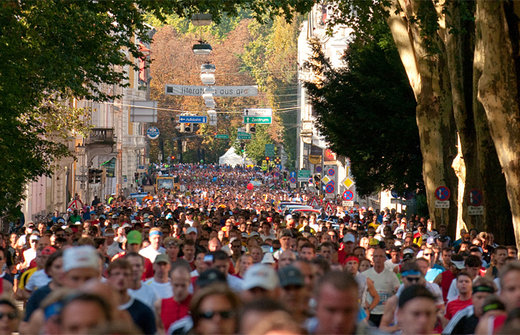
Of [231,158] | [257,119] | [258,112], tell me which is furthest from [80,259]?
[231,158]

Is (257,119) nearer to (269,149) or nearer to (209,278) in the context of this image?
(269,149)

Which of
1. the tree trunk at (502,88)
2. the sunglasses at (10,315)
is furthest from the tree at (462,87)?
the sunglasses at (10,315)

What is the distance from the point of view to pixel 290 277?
23.8ft

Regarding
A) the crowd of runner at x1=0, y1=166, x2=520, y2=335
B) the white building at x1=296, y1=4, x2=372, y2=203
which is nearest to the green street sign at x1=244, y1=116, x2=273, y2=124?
the white building at x1=296, y1=4, x2=372, y2=203

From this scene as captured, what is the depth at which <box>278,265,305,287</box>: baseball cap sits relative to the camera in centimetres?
718

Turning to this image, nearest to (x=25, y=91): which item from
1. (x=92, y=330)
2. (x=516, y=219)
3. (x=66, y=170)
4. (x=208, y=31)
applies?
(x=516, y=219)

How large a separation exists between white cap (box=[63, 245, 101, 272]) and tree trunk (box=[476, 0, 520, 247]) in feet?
44.1

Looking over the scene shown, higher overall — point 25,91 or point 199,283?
point 25,91

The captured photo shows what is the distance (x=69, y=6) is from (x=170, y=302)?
16325 millimetres

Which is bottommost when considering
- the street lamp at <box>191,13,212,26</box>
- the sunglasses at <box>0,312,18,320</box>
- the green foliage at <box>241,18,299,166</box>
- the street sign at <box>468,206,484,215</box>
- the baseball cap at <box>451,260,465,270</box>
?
the baseball cap at <box>451,260,465,270</box>

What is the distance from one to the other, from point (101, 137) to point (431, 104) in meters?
30.1

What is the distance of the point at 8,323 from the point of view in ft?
25.2

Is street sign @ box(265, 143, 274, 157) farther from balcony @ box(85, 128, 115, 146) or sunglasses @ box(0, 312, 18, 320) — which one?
sunglasses @ box(0, 312, 18, 320)

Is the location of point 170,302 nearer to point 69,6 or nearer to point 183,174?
point 69,6
